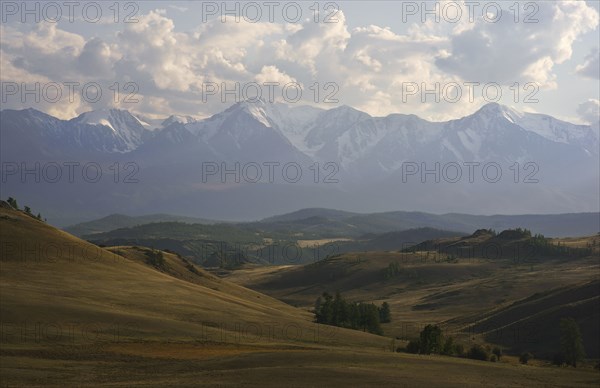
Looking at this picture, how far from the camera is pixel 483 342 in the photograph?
118 metres

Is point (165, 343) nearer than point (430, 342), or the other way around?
point (165, 343)

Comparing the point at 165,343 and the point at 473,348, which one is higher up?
the point at 165,343

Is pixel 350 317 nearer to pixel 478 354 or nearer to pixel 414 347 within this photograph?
pixel 414 347

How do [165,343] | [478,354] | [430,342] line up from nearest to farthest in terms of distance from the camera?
[165,343] → [430,342] → [478,354]

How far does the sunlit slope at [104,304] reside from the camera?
261 feet

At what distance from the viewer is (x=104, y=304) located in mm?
93375

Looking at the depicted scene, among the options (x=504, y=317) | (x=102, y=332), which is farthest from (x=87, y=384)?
(x=504, y=317)

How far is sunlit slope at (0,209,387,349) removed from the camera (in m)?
79.4

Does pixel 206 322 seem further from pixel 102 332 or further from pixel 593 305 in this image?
pixel 593 305

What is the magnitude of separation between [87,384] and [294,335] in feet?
127

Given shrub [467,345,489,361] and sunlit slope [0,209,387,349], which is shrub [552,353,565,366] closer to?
shrub [467,345,489,361]

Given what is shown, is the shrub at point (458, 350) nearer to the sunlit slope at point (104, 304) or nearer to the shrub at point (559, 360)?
the sunlit slope at point (104, 304)

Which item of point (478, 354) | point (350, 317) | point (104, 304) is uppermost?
point (104, 304)

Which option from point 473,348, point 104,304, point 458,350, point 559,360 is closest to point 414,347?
point 458,350
